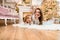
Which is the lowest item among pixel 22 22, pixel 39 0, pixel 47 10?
pixel 22 22

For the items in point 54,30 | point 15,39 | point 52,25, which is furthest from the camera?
point 52,25

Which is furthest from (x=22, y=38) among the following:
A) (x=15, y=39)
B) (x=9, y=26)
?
(x=9, y=26)

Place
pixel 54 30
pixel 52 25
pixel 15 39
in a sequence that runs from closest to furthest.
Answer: pixel 15 39 → pixel 54 30 → pixel 52 25

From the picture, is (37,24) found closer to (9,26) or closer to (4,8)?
(9,26)

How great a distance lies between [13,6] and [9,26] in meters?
0.38

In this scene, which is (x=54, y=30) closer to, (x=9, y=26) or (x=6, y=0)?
(x=9, y=26)

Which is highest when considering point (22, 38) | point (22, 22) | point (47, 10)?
point (47, 10)

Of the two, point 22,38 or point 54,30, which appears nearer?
point 22,38

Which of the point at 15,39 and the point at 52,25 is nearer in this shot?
the point at 15,39

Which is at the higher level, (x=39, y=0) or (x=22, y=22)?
(x=39, y=0)

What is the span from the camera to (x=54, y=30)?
2316 mm

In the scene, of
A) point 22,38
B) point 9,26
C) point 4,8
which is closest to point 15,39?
point 22,38

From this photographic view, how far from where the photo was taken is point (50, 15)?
251 centimetres

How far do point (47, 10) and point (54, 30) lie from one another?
41 centimetres
